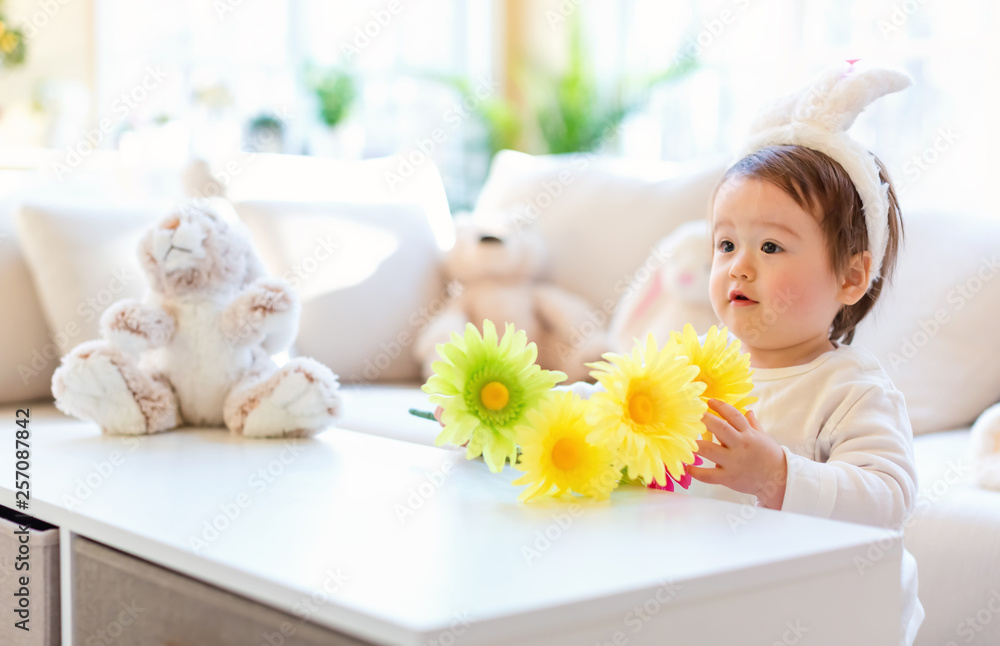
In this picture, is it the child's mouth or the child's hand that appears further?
the child's mouth

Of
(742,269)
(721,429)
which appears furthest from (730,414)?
(742,269)

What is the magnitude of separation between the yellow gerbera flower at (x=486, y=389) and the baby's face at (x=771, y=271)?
338mm

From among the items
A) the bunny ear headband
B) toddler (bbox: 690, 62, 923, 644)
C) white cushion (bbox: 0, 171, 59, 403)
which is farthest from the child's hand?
white cushion (bbox: 0, 171, 59, 403)

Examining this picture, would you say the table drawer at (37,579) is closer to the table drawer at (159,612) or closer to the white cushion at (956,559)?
the table drawer at (159,612)

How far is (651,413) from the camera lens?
77 centimetres

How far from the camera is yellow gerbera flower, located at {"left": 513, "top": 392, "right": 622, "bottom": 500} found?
2.56 ft

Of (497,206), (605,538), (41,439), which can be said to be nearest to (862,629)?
(605,538)

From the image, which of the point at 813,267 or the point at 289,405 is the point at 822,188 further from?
the point at 289,405

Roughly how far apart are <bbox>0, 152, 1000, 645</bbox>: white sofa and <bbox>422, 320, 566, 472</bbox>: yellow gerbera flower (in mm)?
731

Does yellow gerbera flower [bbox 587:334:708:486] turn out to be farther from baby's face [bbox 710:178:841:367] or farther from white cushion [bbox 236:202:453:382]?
white cushion [bbox 236:202:453:382]

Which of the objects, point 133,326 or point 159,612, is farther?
point 133,326

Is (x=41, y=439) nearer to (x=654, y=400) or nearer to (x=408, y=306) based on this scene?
(x=654, y=400)

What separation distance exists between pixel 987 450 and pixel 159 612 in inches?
46.3

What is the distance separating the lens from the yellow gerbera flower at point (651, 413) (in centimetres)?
76
